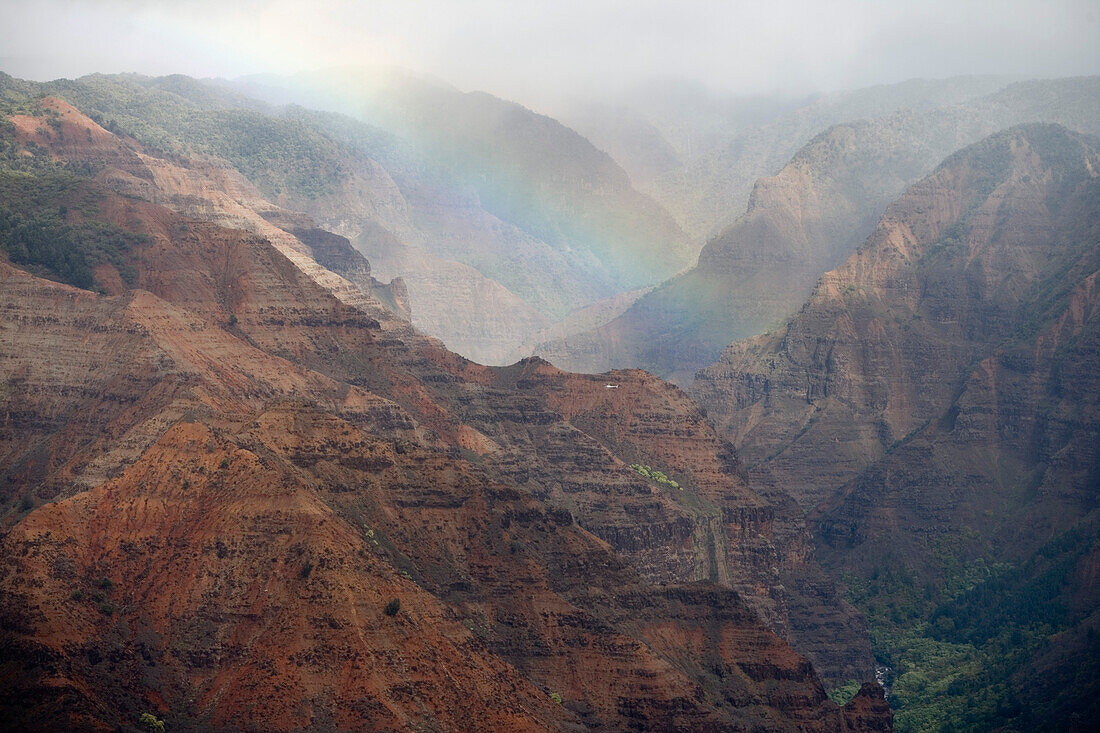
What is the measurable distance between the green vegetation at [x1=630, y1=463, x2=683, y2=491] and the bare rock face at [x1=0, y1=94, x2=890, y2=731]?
2330 mm

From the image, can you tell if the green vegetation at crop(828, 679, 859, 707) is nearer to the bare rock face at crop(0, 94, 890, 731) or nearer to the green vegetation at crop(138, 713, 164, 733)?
the bare rock face at crop(0, 94, 890, 731)

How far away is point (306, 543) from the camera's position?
124062 mm

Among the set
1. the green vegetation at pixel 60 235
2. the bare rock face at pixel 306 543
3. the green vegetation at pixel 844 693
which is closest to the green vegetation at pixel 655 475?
the bare rock face at pixel 306 543

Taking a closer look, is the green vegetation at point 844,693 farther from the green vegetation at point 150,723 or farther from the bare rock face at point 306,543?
the green vegetation at point 150,723

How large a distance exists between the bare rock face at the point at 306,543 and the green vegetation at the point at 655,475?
2.33 metres

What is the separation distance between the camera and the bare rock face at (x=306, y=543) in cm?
11812

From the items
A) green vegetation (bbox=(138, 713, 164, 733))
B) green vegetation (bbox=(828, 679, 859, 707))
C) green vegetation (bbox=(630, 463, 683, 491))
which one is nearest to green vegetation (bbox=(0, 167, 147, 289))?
green vegetation (bbox=(630, 463, 683, 491))

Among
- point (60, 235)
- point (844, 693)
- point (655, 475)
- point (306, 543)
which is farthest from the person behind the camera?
point (655, 475)

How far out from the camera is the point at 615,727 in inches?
5379

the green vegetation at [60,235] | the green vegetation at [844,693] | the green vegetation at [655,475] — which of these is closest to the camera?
the green vegetation at [60,235]

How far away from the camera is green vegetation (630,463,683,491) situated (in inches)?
7717

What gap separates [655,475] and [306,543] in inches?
3006

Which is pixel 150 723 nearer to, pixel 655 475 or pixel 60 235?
pixel 60 235

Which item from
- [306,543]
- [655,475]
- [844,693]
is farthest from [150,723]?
[844,693]
